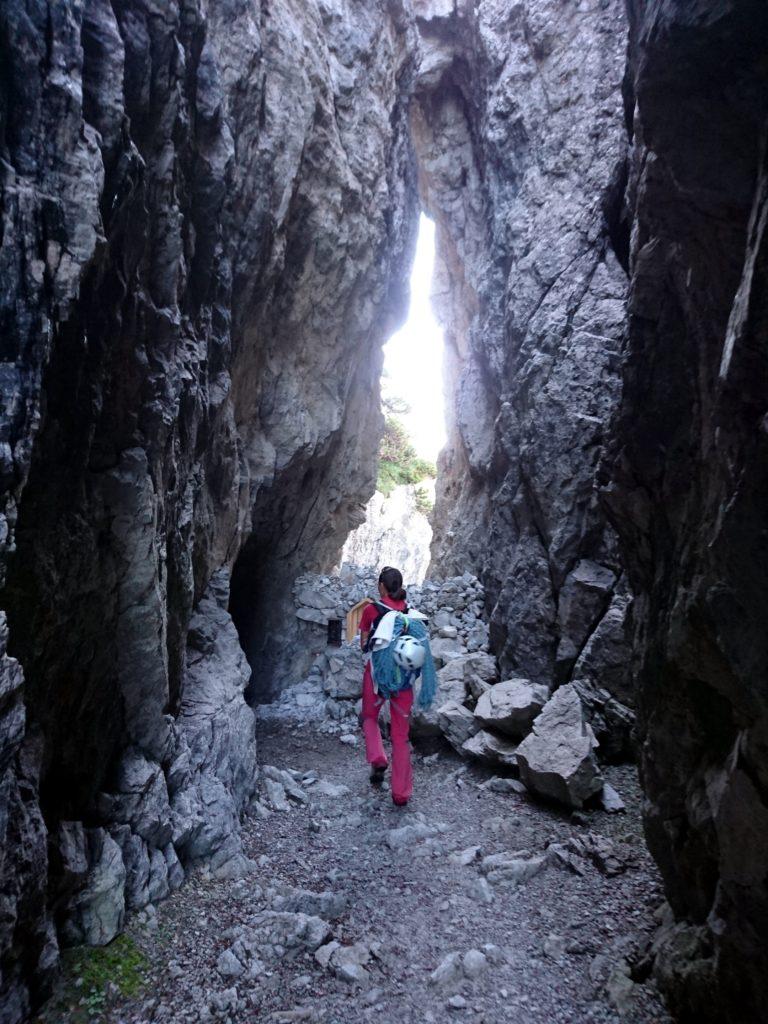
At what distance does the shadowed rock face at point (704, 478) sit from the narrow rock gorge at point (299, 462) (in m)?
0.02

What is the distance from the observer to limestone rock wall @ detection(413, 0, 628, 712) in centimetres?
923

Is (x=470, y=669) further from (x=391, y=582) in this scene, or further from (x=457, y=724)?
(x=391, y=582)

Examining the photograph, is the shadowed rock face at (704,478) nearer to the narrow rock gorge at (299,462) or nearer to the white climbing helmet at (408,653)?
the narrow rock gorge at (299,462)

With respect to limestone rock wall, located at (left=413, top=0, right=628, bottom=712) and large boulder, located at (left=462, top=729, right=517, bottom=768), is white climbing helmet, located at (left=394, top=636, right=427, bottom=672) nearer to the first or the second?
large boulder, located at (left=462, top=729, right=517, bottom=768)

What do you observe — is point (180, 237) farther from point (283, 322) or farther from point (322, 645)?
point (322, 645)

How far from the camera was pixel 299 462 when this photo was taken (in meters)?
11.4

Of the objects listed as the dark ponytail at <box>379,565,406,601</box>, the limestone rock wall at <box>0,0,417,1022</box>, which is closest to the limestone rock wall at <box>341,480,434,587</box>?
the limestone rock wall at <box>0,0,417,1022</box>

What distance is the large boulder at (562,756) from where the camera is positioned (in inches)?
233

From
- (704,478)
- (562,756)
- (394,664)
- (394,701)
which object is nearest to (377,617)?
(394,664)

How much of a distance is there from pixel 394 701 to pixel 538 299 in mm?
7665

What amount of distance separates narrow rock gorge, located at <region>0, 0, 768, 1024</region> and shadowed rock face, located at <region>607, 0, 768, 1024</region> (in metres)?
0.02

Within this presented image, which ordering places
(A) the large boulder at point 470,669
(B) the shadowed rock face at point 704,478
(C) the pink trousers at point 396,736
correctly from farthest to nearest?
(A) the large boulder at point 470,669 < (C) the pink trousers at point 396,736 < (B) the shadowed rock face at point 704,478

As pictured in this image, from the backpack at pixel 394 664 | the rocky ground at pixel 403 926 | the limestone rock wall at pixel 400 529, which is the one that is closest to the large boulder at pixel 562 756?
the rocky ground at pixel 403 926

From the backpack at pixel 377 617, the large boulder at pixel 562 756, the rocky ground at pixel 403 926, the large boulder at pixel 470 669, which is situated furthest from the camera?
the large boulder at pixel 470 669
